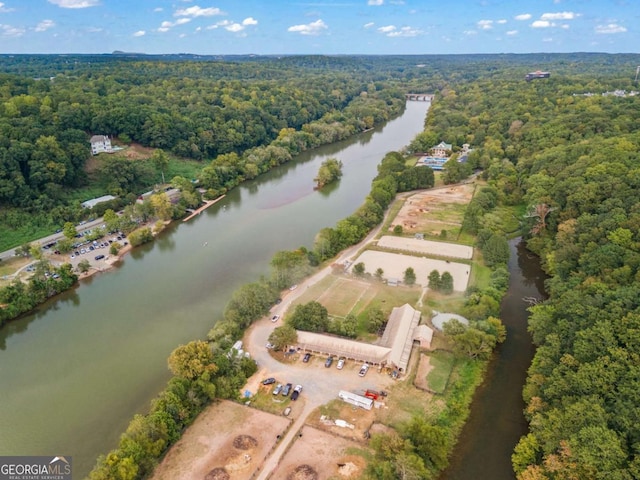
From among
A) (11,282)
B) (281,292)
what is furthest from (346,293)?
(11,282)

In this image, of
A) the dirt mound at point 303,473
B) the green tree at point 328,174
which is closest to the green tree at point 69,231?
the green tree at point 328,174

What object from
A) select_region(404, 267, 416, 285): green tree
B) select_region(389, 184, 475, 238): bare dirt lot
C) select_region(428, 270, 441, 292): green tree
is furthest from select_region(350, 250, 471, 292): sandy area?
select_region(389, 184, 475, 238): bare dirt lot

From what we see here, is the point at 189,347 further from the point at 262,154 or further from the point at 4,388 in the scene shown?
the point at 262,154

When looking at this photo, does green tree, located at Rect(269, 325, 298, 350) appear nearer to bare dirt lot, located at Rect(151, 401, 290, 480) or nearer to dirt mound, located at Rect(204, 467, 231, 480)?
bare dirt lot, located at Rect(151, 401, 290, 480)

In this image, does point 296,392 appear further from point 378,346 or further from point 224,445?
point 378,346

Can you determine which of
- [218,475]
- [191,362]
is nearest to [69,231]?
[191,362]

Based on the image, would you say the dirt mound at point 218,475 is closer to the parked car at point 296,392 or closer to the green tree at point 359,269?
the parked car at point 296,392

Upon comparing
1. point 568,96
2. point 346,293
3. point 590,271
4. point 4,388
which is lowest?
point 4,388
